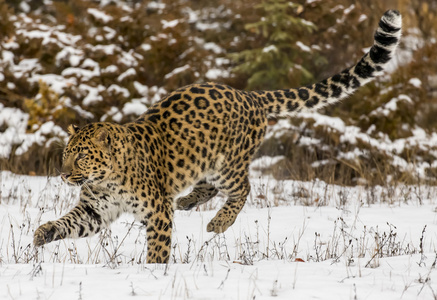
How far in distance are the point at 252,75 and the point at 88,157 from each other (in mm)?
8356

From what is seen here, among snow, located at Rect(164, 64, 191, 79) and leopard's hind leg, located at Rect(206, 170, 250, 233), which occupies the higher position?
snow, located at Rect(164, 64, 191, 79)

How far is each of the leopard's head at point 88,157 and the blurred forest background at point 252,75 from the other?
525 cm

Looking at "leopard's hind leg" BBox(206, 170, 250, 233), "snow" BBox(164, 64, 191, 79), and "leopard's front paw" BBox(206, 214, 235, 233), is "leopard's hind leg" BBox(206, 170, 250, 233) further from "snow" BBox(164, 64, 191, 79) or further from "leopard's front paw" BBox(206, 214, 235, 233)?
"snow" BBox(164, 64, 191, 79)

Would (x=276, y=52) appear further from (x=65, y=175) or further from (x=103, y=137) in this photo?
(x=65, y=175)

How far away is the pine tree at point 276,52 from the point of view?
12.8m

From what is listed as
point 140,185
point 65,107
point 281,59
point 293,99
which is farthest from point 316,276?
point 281,59

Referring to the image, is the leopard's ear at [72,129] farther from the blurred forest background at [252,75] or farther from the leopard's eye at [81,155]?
the blurred forest background at [252,75]

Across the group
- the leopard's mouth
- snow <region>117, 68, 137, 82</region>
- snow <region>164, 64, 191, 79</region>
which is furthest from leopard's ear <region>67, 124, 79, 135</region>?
snow <region>164, 64, 191, 79</region>

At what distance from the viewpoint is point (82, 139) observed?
208 inches

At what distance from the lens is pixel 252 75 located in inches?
520

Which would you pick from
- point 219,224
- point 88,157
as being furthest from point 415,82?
point 88,157

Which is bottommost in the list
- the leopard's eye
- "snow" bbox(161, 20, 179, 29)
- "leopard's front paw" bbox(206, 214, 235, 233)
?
"leopard's front paw" bbox(206, 214, 235, 233)

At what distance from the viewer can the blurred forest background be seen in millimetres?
11320

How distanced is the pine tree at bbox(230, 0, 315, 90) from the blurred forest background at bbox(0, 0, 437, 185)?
0.10ft
